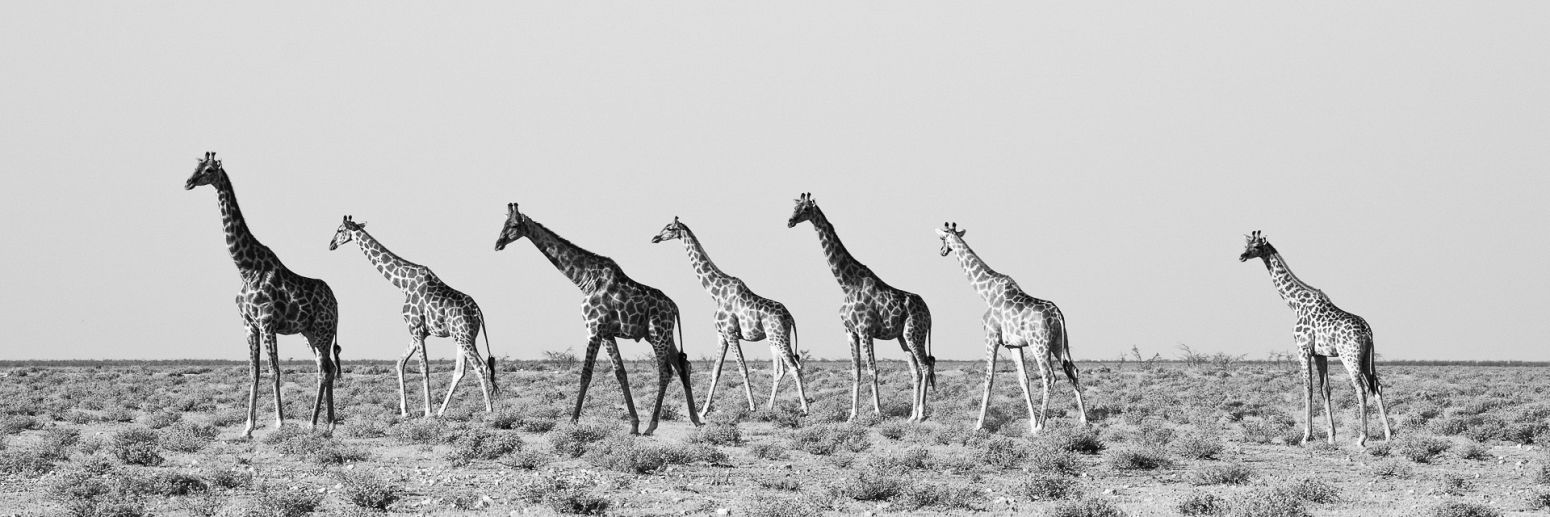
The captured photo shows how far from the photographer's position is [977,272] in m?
22.9

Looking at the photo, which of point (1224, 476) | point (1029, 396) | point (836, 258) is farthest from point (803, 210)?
point (1224, 476)

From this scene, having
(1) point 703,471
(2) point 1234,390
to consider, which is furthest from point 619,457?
(2) point 1234,390

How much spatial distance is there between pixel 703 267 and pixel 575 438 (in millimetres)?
6324

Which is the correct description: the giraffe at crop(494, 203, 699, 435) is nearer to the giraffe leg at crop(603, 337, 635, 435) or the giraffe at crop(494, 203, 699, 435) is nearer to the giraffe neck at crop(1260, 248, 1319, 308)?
the giraffe leg at crop(603, 337, 635, 435)

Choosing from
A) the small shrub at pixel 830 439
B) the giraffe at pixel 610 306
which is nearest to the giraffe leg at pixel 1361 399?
the small shrub at pixel 830 439

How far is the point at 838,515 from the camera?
13359mm

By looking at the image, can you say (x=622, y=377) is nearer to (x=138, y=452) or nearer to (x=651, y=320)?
(x=651, y=320)

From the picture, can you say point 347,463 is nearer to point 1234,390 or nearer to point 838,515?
point 838,515

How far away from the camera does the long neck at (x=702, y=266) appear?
2462cm

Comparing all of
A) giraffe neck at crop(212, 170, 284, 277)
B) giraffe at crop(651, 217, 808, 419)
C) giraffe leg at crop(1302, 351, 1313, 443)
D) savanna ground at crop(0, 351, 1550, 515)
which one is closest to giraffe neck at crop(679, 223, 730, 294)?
giraffe at crop(651, 217, 808, 419)

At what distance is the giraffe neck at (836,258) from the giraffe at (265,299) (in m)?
7.97

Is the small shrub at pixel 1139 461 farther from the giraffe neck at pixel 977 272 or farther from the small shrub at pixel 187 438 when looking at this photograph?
the small shrub at pixel 187 438

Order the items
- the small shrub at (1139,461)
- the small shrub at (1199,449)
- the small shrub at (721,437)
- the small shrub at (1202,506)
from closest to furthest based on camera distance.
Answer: the small shrub at (1202,506)
the small shrub at (1139,461)
the small shrub at (1199,449)
the small shrub at (721,437)

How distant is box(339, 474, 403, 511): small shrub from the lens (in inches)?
539
